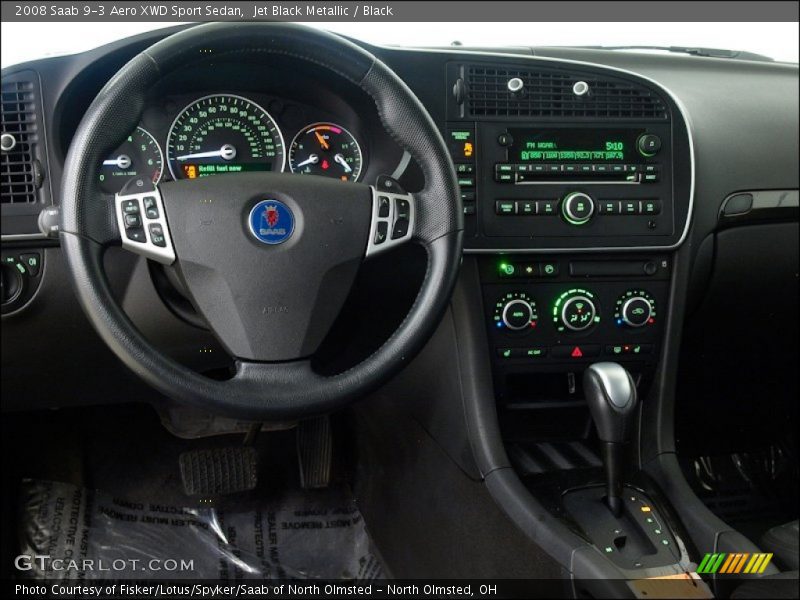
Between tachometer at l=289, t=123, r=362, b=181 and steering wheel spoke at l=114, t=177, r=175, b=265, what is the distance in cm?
33

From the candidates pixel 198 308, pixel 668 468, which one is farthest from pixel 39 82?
pixel 668 468

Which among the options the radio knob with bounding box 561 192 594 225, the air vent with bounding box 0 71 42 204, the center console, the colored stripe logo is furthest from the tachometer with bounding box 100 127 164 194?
the colored stripe logo

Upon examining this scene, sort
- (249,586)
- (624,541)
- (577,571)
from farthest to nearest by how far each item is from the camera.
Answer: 1. (249,586)
2. (624,541)
3. (577,571)

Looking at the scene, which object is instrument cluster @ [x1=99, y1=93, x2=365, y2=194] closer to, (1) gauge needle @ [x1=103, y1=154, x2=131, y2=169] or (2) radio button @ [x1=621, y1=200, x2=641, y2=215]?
(1) gauge needle @ [x1=103, y1=154, x2=131, y2=169]

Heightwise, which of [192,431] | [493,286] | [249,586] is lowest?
[249,586]

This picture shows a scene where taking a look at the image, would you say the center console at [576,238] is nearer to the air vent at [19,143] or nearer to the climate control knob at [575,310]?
the climate control knob at [575,310]

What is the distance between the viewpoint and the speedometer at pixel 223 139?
1.46 metres

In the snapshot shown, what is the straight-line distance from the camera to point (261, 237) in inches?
50.2

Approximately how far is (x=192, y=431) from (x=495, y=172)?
996 millimetres

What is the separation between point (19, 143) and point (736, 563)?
1420 mm

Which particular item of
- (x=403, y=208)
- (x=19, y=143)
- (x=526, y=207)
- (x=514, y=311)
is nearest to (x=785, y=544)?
(x=514, y=311)

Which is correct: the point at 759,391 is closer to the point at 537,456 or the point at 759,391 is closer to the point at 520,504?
the point at 537,456

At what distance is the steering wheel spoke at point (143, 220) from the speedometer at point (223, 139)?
7.7 inches

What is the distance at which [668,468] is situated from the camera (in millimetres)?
1706
